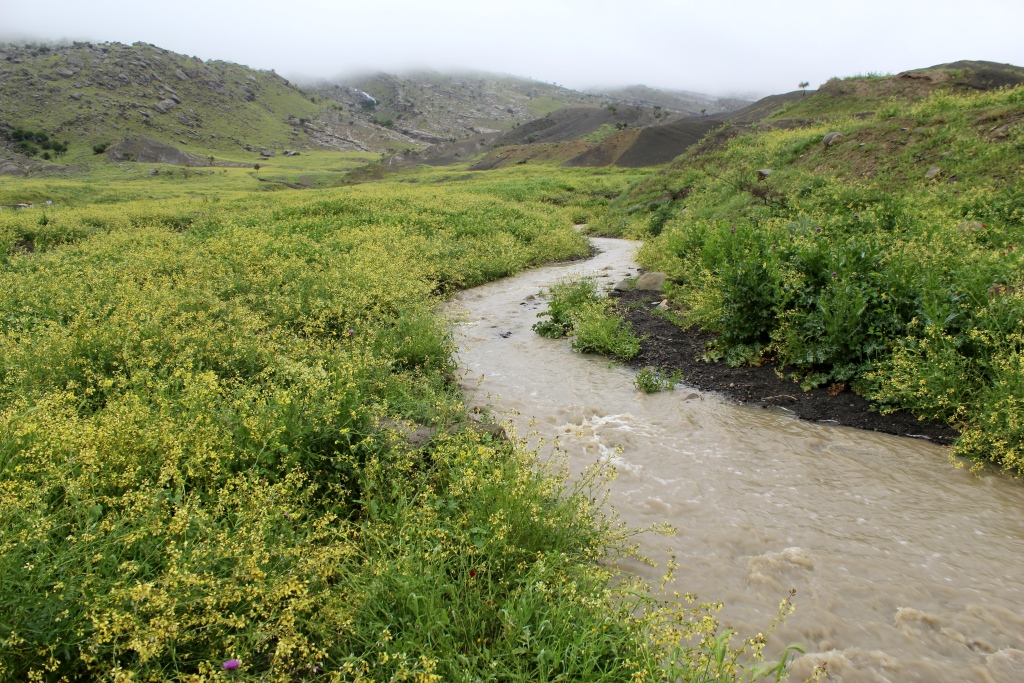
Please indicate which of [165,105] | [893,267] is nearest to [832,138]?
[893,267]

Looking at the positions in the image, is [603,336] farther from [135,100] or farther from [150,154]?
[135,100]

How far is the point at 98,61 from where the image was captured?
4296 inches

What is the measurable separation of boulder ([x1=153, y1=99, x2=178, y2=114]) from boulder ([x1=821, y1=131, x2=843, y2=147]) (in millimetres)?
113470

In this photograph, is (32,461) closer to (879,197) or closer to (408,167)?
(879,197)

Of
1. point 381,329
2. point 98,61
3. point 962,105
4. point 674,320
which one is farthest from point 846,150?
point 98,61

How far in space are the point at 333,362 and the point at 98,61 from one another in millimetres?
137255

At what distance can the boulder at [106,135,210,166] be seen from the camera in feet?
217

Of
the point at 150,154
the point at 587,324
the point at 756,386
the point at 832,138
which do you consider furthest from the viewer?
the point at 150,154

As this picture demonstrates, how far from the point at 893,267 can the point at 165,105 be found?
123 metres

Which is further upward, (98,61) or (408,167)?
(98,61)

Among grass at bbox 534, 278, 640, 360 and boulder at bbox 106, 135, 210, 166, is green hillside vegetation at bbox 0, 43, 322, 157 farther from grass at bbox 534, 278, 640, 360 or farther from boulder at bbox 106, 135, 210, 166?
grass at bbox 534, 278, 640, 360

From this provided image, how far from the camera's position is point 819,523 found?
4.76 meters

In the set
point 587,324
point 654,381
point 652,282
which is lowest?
point 654,381

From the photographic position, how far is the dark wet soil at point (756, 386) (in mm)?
6371
